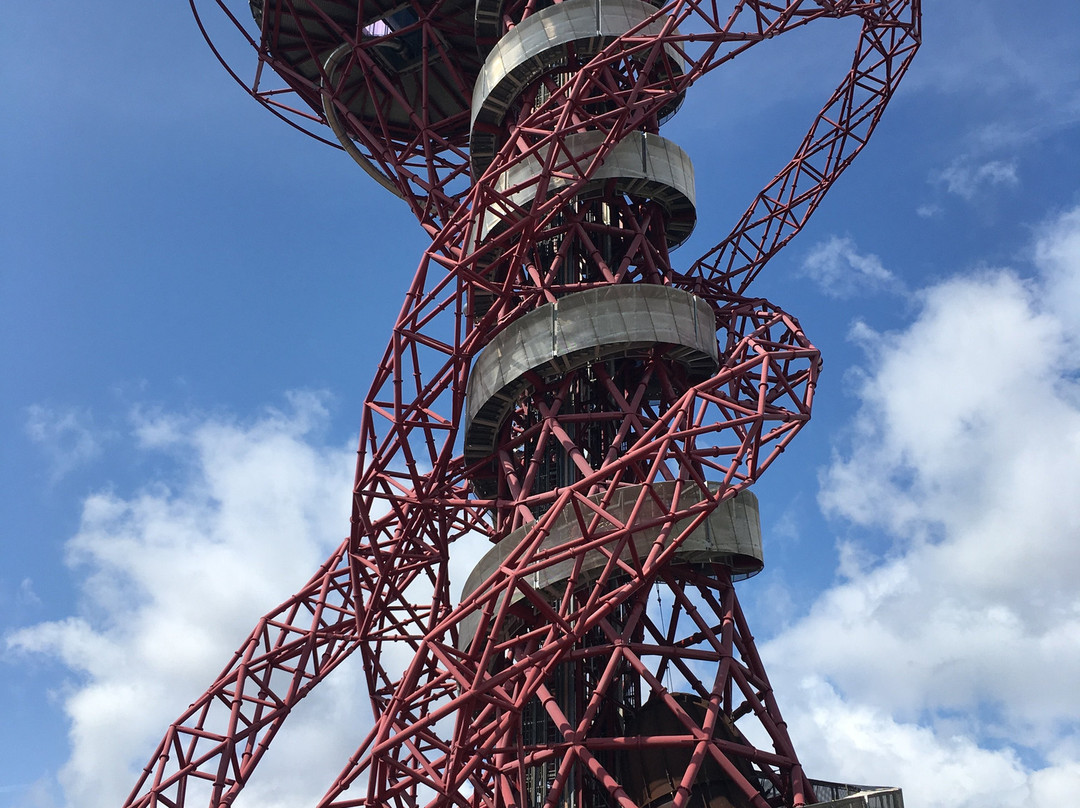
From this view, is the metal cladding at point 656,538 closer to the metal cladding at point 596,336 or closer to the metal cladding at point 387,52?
the metal cladding at point 596,336

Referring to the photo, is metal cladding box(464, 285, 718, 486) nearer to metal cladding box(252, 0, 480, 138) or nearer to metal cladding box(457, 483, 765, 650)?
metal cladding box(457, 483, 765, 650)

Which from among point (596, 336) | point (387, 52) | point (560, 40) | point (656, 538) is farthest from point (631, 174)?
point (387, 52)

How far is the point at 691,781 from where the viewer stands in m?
29.0

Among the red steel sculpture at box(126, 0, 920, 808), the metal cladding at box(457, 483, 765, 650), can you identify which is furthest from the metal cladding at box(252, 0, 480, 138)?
the metal cladding at box(457, 483, 765, 650)

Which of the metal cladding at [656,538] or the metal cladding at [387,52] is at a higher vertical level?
the metal cladding at [387,52]

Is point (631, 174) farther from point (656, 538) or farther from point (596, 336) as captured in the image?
point (656, 538)

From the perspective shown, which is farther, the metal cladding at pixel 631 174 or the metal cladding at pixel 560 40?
the metal cladding at pixel 560 40

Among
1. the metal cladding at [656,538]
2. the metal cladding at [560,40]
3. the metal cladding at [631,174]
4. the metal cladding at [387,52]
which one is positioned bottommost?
the metal cladding at [656,538]

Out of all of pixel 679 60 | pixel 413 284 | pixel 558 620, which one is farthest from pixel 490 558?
pixel 679 60

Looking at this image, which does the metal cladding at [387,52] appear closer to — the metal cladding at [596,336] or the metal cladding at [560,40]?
the metal cladding at [560,40]

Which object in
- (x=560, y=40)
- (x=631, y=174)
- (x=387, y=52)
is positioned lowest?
(x=631, y=174)

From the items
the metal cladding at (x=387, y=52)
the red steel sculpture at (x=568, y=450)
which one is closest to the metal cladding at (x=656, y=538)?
the red steel sculpture at (x=568, y=450)

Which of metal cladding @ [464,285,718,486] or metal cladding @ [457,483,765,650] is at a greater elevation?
metal cladding @ [464,285,718,486]

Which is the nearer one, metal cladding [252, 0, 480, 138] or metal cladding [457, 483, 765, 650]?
metal cladding [457, 483, 765, 650]
